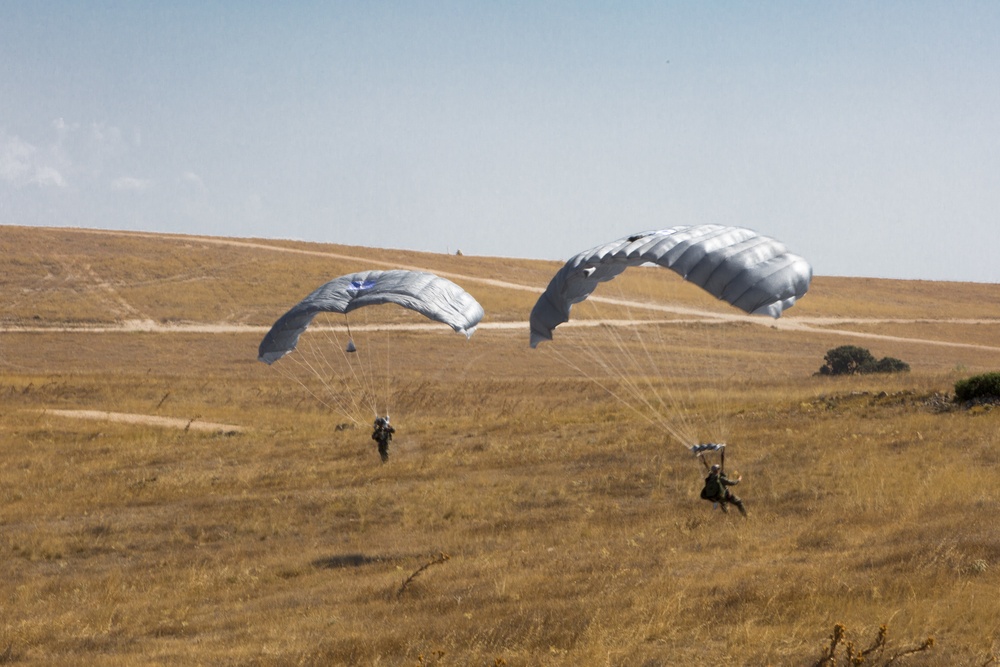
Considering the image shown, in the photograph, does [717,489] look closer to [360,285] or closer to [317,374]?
[360,285]

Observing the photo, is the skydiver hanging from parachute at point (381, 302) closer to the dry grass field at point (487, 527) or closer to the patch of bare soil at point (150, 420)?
the dry grass field at point (487, 527)

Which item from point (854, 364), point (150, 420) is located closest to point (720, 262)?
point (150, 420)

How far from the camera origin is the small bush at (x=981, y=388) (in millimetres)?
23312

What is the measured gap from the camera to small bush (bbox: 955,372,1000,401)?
23.3 metres

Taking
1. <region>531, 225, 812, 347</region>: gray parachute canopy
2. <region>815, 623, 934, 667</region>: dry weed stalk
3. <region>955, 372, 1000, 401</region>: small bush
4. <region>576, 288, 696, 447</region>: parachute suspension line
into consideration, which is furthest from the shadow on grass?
<region>955, 372, 1000, 401</region>: small bush

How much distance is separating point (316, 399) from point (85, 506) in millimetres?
17512

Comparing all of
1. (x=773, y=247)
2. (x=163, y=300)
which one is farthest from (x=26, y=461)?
(x=163, y=300)

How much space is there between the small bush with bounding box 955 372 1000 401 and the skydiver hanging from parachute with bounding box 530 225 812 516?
11.7 m

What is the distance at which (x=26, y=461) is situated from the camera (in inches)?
978

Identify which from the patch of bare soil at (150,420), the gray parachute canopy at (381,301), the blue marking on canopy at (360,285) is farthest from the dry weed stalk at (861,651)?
the patch of bare soil at (150,420)

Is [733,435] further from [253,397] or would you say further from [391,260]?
[391,260]

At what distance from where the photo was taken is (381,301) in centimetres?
2003

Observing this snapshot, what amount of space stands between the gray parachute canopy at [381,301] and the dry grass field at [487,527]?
10.4 ft

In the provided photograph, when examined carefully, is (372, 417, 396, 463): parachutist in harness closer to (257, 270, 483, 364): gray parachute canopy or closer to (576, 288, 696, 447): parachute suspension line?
(257, 270, 483, 364): gray parachute canopy
